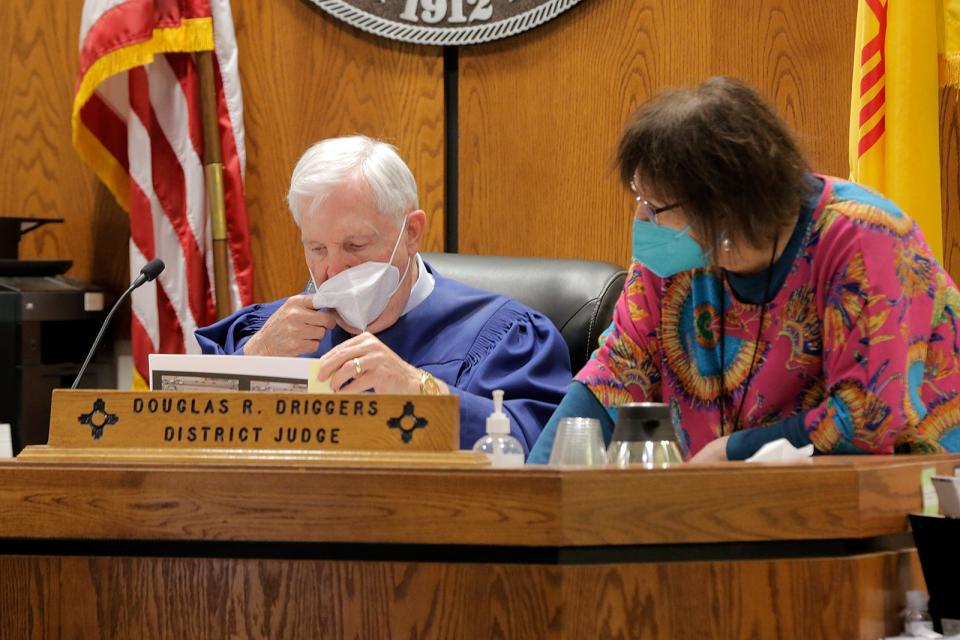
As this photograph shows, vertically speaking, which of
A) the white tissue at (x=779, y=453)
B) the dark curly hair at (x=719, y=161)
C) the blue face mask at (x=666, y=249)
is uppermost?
the dark curly hair at (x=719, y=161)

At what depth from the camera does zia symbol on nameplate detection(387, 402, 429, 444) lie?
148 centimetres

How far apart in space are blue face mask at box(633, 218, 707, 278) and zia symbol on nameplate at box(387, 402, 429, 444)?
22.5 inches

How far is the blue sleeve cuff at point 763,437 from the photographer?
1778 mm

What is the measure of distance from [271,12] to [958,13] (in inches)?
73.5

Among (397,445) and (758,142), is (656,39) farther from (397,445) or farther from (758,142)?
(397,445)

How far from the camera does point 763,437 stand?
1.78 meters

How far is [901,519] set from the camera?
150 centimetres

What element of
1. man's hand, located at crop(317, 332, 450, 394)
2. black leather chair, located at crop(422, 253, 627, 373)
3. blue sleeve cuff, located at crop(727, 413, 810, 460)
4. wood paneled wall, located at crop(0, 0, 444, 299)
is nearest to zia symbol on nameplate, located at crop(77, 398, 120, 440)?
man's hand, located at crop(317, 332, 450, 394)

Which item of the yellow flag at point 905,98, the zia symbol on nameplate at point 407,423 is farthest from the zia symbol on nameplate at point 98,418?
the yellow flag at point 905,98

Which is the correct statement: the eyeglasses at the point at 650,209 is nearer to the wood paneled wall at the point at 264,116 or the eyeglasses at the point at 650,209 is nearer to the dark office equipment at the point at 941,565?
the dark office equipment at the point at 941,565

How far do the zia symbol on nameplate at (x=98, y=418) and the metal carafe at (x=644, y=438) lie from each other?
60 centimetres

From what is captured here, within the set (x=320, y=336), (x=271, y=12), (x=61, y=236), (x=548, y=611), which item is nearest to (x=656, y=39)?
(x=271, y=12)

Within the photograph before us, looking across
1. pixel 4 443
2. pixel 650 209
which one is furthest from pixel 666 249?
pixel 4 443

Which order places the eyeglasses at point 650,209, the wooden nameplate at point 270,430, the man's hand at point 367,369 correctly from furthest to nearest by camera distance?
the man's hand at point 367,369, the eyeglasses at point 650,209, the wooden nameplate at point 270,430
